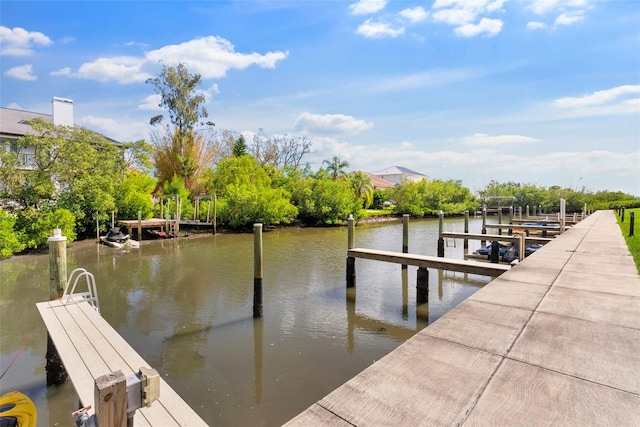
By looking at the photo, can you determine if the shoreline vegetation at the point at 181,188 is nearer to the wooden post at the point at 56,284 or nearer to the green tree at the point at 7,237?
the green tree at the point at 7,237

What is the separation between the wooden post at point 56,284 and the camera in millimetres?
5301

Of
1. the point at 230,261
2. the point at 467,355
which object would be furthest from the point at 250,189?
the point at 467,355

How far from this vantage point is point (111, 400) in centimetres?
179

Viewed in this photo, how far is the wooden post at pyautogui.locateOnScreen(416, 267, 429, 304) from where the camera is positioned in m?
8.70

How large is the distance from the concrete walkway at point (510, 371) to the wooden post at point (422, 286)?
4.04 m

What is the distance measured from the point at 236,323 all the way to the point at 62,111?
2540 centimetres

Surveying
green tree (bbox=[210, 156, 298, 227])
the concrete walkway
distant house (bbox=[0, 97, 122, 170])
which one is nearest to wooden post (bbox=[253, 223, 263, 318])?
the concrete walkway

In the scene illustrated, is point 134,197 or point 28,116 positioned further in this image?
point 28,116

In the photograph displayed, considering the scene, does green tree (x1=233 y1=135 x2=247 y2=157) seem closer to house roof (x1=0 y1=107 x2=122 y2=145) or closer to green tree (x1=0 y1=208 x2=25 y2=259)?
house roof (x1=0 y1=107 x2=122 y2=145)

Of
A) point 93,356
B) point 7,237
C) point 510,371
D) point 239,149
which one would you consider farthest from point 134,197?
point 510,371

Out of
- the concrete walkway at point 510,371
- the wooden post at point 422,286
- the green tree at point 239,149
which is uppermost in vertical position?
the green tree at point 239,149

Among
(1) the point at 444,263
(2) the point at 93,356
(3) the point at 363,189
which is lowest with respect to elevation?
(2) the point at 93,356

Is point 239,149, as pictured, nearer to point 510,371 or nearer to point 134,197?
point 134,197

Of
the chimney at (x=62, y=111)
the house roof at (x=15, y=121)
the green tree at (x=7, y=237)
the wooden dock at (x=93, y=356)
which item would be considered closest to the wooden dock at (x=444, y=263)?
the wooden dock at (x=93, y=356)
